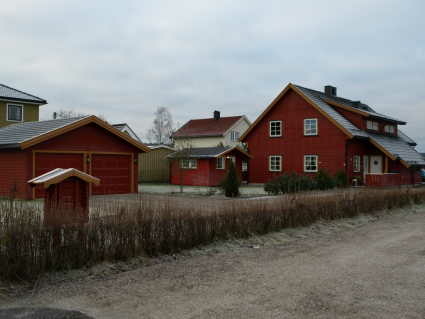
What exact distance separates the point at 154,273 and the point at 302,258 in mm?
2904

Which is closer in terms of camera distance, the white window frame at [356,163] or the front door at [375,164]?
the white window frame at [356,163]

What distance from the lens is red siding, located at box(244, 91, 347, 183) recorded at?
31.2 meters

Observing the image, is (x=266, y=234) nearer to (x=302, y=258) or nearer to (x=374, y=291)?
(x=302, y=258)

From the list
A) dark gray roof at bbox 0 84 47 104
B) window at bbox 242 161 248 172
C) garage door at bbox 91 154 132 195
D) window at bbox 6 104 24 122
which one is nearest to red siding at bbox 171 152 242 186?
window at bbox 242 161 248 172

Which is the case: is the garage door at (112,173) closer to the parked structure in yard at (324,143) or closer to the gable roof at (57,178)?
the gable roof at (57,178)

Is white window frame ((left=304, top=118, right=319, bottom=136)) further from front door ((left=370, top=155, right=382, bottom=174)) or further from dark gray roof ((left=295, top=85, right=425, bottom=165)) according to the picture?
front door ((left=370, top=155, right=382, bottom=174))

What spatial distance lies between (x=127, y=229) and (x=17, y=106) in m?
29.6

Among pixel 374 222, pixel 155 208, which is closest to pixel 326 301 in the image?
pixel 155 208

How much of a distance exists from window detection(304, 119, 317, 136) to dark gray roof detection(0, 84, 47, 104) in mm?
19933

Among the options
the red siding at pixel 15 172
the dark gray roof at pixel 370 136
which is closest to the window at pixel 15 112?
the red siding at pixel 15 172

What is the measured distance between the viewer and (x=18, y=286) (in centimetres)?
613

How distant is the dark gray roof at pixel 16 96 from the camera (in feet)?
108

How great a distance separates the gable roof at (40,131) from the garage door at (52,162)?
3.03ft

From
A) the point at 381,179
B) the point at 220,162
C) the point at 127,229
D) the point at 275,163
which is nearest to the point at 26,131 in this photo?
the point at 220,162
